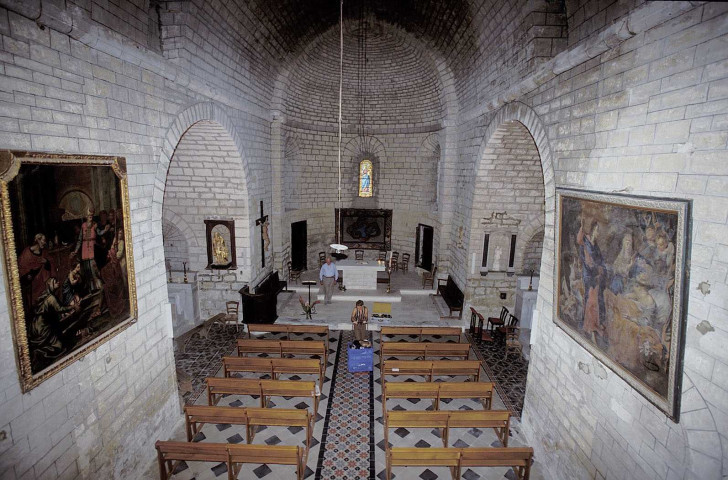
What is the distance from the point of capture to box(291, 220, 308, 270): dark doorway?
47.8ft

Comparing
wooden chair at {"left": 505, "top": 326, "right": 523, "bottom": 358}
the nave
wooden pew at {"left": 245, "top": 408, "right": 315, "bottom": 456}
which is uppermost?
wooden pew at {"left": 245, "top": 408, "right": 315, "bottom": 456}

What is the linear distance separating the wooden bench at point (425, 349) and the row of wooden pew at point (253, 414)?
145 cm

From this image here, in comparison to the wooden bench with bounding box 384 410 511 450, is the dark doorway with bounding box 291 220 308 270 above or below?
above

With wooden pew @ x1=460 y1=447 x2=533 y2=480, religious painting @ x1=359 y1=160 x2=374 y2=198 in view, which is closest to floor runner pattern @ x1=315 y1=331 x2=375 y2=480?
wooden pew @ x1=460 y1=447 x2=533 y2=480

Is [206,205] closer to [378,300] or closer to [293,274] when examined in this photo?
[293,274]

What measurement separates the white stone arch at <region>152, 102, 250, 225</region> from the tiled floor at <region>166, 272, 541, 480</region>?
157 inches

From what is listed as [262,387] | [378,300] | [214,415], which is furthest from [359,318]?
[214,415]

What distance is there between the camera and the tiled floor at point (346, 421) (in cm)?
564

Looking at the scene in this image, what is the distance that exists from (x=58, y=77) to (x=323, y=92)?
1110 cm

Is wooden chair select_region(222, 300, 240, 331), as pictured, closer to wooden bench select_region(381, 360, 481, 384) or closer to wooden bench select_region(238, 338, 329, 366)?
wooden bench select_region(238, 338, 329, 366)

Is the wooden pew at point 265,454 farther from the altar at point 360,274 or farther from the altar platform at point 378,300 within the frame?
the altar at point 360,274

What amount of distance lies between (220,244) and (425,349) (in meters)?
6.43

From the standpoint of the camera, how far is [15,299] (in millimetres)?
3570

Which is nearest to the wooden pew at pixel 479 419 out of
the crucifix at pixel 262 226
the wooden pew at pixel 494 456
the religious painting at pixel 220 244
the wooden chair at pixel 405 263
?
the wooden pew at pixel 494 456
